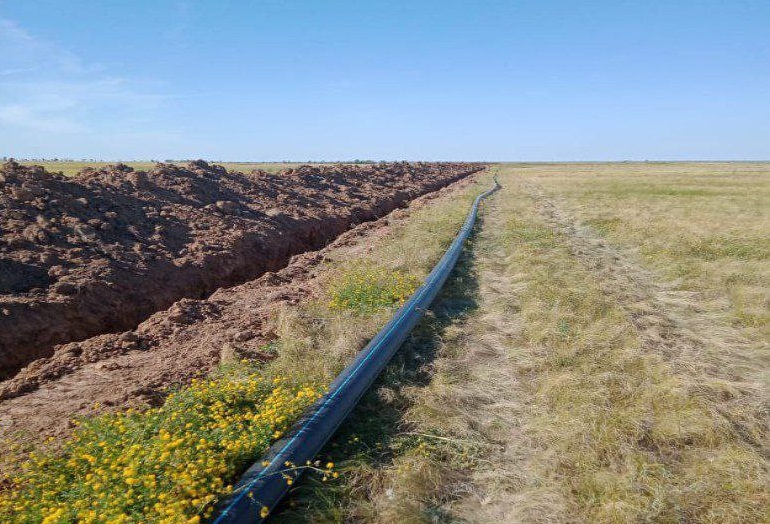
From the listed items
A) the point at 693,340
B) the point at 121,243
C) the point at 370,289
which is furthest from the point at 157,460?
the point at 121,243

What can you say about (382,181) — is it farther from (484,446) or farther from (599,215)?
(484,446)

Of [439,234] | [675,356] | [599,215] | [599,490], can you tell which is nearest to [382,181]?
[599,215]

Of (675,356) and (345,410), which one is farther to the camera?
(675,356)

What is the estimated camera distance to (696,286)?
7.44 meters

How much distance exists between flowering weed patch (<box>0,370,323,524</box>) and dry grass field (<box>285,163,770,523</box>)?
53cm

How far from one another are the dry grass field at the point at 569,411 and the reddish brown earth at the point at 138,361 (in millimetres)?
1894

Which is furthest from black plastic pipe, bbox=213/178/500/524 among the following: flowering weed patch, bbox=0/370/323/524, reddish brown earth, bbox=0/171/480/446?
reddish brown earth, bbox=0/171/480/446

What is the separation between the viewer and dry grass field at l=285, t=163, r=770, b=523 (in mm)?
2859

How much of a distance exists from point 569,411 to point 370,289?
3.35 m

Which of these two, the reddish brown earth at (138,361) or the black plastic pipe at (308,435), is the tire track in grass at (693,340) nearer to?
the black plastic pipe at (308,435)

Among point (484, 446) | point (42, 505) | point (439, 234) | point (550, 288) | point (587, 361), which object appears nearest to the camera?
point (42, 505)

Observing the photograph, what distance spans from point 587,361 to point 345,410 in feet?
8.95

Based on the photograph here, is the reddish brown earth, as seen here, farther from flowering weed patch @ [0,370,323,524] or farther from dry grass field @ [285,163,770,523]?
dry grass field @ [285,163,770,523]

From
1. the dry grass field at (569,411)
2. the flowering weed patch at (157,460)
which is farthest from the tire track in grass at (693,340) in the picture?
the flowering weed patch at (157,460)
